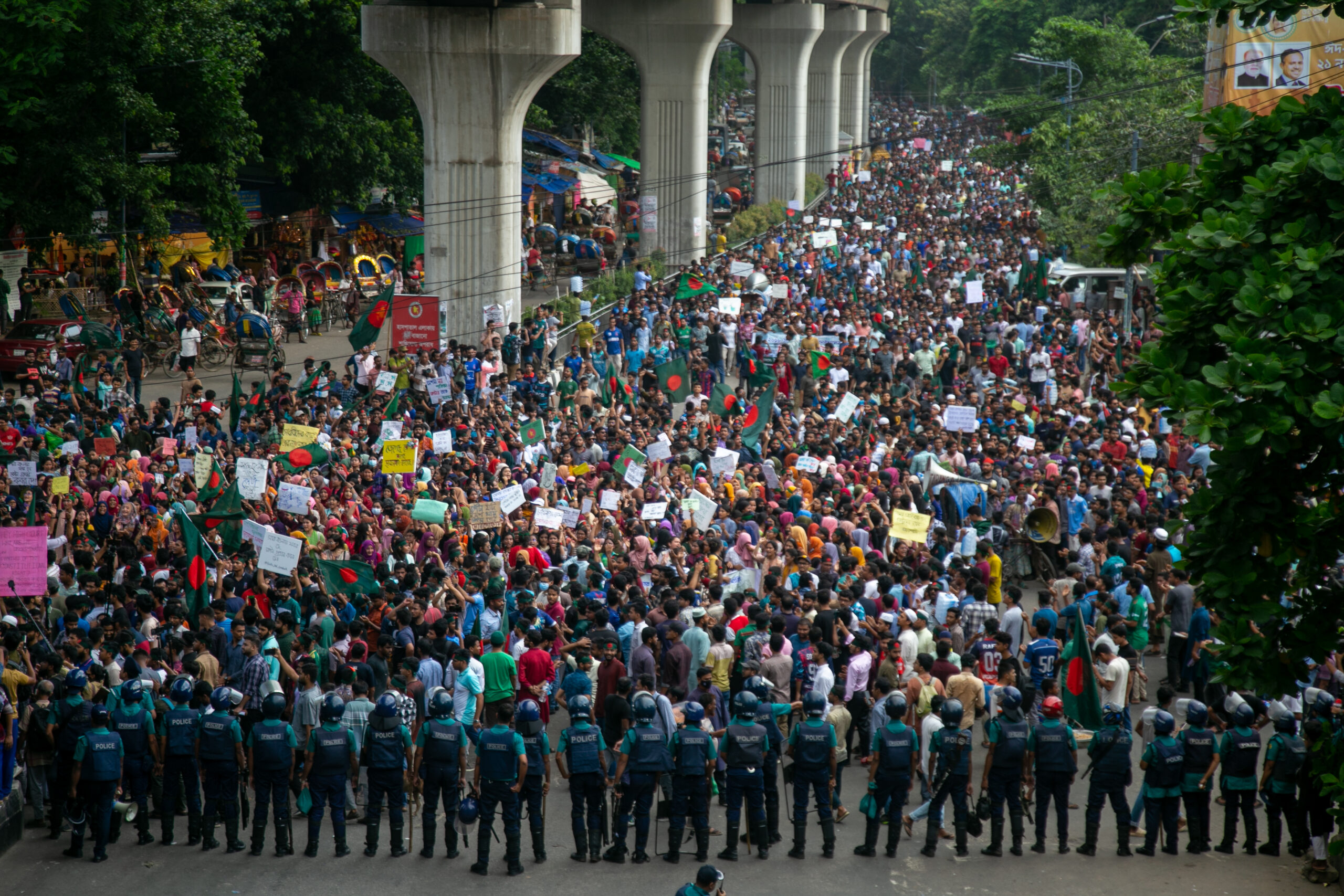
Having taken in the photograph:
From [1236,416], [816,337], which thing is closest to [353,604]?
[1236,416]

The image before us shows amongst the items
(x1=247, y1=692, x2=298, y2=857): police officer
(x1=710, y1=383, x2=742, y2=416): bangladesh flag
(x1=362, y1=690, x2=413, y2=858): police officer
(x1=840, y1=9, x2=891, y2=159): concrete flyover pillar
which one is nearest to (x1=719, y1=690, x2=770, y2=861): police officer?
(x1=362, y1=690, x2=413, y2=858): police officer

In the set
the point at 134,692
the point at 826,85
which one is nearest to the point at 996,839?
the point at 134,692

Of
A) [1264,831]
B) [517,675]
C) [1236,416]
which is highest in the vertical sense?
[1236,416]

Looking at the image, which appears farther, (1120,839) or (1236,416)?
(1120,839)

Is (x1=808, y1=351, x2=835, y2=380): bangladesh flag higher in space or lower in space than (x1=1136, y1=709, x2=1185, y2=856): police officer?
higher

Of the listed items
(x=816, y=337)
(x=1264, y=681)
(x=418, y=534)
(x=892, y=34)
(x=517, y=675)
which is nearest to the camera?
(x=1264, y=681)

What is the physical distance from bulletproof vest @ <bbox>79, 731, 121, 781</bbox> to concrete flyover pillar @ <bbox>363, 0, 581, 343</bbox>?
62.2 ft

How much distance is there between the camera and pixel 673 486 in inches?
686

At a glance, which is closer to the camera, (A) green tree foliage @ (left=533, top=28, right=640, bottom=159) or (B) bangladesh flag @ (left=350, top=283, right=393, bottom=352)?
(B) bangladesh flag @ (left=350, top=283, right=393, bottom=352)

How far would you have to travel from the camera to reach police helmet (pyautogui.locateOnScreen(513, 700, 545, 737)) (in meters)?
10.7

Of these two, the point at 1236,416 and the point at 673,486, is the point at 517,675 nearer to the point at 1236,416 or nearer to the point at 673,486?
the point at 673,486

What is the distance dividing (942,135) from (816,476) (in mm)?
71229

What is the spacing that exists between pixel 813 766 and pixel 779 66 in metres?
45.3

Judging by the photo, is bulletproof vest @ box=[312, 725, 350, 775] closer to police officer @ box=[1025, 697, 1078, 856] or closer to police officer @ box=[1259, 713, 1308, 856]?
police officer @ box=[1025, 697, 1078, 856]
